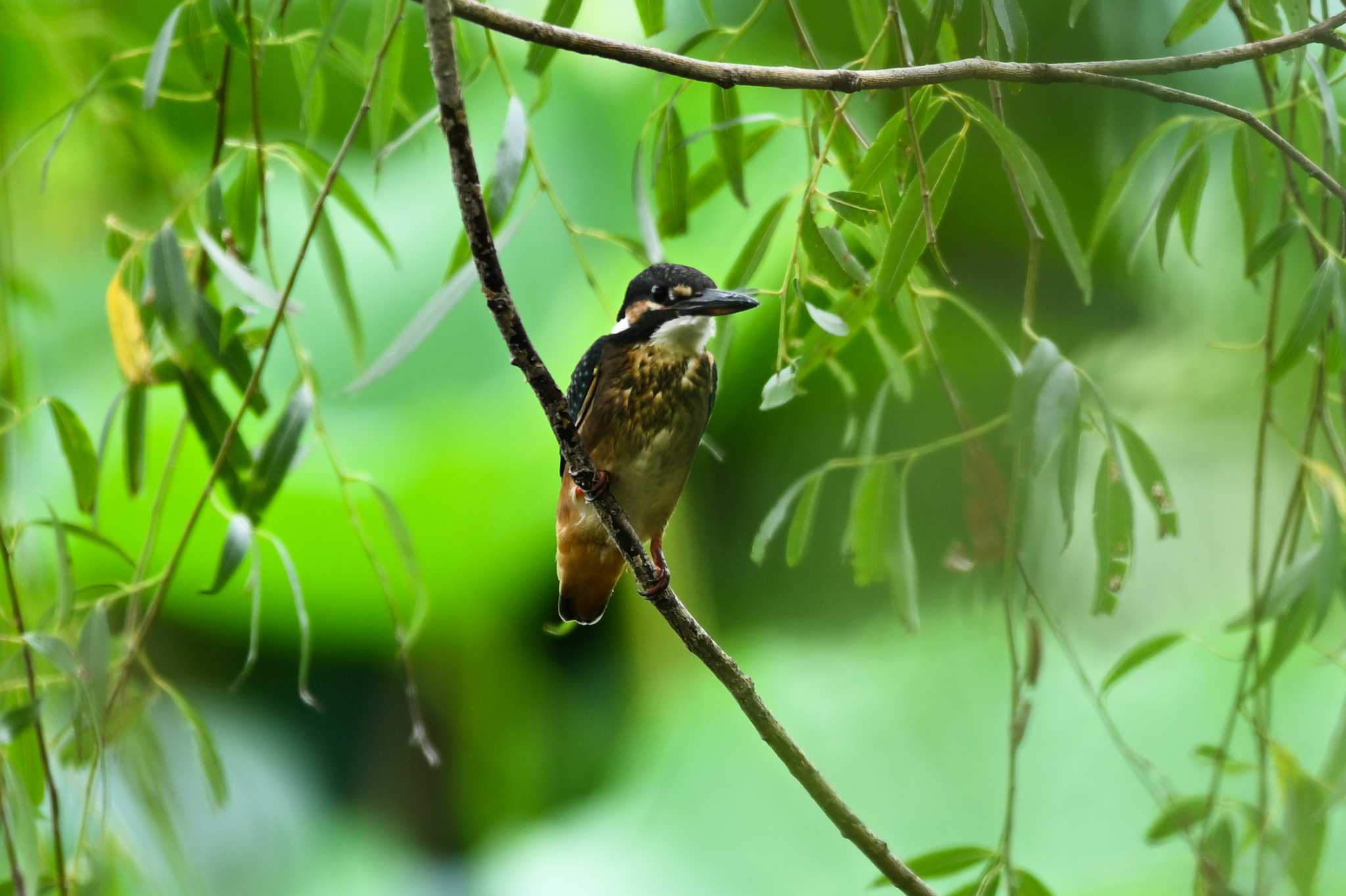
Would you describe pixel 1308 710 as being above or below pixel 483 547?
below

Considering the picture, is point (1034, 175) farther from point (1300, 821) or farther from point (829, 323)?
point (1300, 821)

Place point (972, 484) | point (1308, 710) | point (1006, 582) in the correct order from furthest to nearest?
1. point (1308, 710)
2. point (972, 484)
3. point (1006, 582)

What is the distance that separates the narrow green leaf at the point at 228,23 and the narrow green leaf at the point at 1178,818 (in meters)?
0.79

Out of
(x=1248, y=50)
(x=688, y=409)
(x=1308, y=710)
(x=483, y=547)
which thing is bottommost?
(x=1308, y=710)

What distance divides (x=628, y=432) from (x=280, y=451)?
0.90ft

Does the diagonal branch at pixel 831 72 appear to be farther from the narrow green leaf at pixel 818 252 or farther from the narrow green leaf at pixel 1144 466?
the narrow green leaf at pixel 1144 466

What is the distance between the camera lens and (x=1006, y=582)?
0.62 metres

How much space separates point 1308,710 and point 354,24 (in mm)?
1328

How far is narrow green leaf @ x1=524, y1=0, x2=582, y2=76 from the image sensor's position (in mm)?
631

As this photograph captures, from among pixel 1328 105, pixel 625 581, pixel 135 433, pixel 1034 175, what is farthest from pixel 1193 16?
pixel 625 581

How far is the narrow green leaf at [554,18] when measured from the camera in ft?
2.07

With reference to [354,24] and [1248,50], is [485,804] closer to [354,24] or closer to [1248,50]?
[354,24]

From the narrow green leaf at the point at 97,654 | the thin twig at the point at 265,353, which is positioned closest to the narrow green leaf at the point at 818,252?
the thin twig at the point at 265,353

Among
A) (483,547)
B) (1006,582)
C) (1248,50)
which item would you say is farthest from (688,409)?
(483,547)
